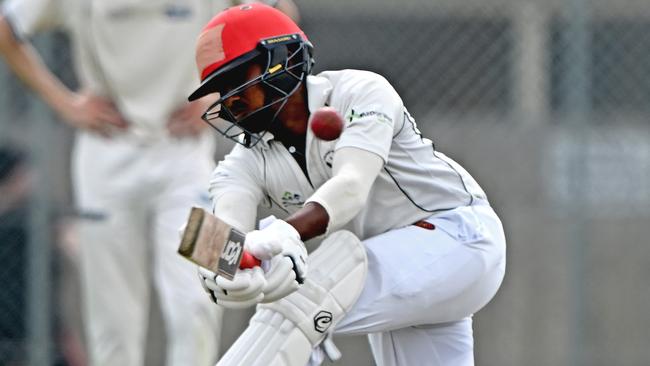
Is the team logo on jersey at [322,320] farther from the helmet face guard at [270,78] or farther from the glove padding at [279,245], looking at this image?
the helmet face guard at [270,78]

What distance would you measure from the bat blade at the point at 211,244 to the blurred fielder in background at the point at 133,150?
2.57 m

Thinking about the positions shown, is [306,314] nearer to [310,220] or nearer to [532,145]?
[310,220]

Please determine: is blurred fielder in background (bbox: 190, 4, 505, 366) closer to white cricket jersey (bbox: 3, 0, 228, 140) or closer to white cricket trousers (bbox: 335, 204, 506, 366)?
white cricket trousers (bbox: 335, 204, 506, 366)

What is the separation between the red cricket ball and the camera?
3.85 metres

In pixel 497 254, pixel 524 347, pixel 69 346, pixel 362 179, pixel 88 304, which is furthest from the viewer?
pixel 524 347

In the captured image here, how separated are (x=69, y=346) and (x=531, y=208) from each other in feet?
8.55

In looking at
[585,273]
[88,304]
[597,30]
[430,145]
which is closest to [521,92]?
[597,30]

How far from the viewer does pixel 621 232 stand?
7.51 m

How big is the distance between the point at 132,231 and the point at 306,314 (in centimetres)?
239

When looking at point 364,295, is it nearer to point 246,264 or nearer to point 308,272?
point 308,272

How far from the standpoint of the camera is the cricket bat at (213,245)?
3283mm

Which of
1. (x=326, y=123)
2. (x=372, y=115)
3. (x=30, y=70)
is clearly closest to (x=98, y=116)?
(x=30, y=70)

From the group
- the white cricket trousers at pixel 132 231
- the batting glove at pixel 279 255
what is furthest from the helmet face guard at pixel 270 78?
the white cricket trousers at pixel 132 231

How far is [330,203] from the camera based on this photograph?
3.85 meters
